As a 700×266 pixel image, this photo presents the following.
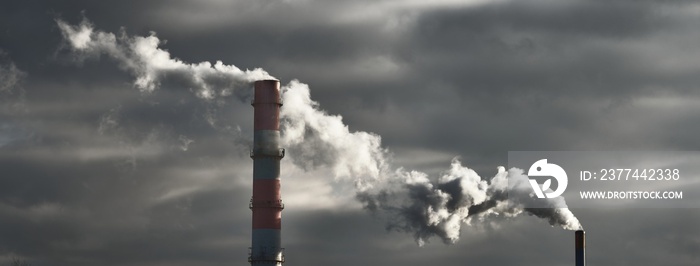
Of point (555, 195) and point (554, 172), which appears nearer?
point (554, 172)

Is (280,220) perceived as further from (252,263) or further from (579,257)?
(579,257)

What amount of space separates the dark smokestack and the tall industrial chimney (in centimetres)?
1645

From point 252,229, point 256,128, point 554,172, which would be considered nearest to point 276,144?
point 256,128

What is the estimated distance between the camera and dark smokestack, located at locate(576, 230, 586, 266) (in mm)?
54281

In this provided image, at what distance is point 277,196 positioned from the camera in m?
54.1

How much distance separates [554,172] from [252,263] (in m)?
17.1

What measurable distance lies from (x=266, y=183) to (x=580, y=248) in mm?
17828

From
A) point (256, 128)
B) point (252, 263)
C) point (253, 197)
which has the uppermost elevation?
point (256, 128)

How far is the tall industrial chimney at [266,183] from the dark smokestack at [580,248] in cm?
1645

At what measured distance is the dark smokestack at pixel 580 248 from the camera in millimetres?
54281

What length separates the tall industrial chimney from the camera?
176 ft

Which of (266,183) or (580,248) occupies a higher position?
(266,183)

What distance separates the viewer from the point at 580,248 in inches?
2156

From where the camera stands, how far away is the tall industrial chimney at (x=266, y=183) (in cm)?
5375
